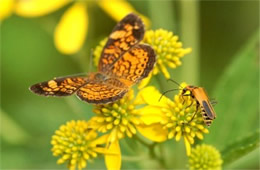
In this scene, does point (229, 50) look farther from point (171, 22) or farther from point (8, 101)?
point (8, 101)

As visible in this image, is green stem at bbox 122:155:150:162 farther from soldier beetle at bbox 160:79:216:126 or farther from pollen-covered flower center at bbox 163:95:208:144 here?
soldier beetle at bbox 160:79:216:126

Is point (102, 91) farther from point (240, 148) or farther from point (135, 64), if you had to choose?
point (240, 148)

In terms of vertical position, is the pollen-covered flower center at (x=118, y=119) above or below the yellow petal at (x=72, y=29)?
below

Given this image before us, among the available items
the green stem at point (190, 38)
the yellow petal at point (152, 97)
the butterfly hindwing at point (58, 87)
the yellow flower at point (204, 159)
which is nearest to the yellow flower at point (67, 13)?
the green stem at point (190, 38)

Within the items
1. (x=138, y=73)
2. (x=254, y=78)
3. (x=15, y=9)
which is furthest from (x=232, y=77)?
(x=15, y=9)

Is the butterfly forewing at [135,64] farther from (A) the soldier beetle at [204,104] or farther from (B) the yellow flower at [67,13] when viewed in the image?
(B) the yellow flower at [67,13]
